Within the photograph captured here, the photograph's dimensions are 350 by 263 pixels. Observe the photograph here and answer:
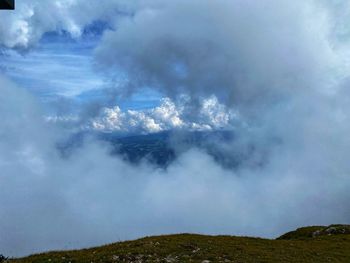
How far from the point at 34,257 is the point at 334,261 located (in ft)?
92.2

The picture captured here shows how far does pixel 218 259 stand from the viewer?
35.1 metres

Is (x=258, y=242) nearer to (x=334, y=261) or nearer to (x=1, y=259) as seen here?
(x=334, y=261)

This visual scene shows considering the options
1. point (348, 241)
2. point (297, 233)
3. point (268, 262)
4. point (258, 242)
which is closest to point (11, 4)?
point (268, 262)

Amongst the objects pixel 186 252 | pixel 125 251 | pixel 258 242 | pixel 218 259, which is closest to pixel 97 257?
pixel 125 251

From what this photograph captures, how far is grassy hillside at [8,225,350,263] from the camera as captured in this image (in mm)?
34969

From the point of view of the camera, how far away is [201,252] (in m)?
37.7

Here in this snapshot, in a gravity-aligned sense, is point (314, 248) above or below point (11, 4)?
below

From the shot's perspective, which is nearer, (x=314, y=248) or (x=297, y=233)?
(x=314, y=248)

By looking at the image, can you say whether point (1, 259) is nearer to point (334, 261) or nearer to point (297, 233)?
point (334, 261)

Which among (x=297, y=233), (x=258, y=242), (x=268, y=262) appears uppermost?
(x=297, y=233)

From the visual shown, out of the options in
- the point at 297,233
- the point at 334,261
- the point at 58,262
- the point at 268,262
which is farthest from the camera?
the point at 297,233

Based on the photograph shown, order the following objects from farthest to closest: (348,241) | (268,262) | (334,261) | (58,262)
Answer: (348,241), (334,261), (268,262), (58,262)

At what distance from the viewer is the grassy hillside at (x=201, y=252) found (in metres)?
35.0

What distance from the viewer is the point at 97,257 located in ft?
114
